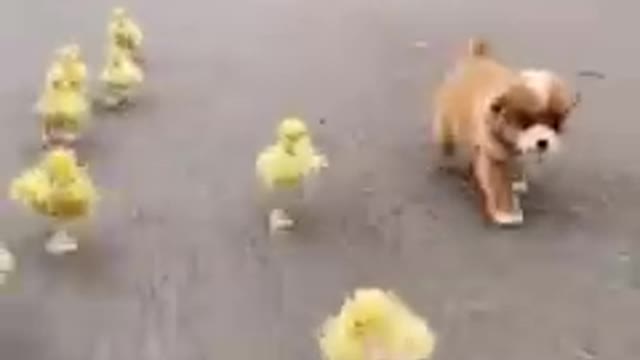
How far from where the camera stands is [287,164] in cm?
146

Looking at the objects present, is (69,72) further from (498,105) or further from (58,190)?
(498,105)

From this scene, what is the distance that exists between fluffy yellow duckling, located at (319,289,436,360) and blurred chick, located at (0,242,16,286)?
0.39 m

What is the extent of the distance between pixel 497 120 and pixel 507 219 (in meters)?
0.11

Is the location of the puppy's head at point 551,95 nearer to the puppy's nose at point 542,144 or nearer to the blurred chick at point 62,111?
the puppy's nose at point 542,144

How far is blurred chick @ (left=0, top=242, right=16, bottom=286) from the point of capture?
1.35 m

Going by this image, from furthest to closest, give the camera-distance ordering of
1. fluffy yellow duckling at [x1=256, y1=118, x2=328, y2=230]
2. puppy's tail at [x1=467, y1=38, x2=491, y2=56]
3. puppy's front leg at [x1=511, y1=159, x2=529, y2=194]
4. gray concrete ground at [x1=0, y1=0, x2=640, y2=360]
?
puppy's tail at [x1=467, y1=38, x2=491, y2=56]
puppy's front leg at [x1=511, y1=159, x2=529, y2=194]
fluffy yellow duckling at [x1=256, y1=118, x2=328, y2=230]
gray concrete ground at [x1=0, y1=0, x2=640, y2=360]

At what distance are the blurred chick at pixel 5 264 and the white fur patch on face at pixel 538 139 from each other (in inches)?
21.5

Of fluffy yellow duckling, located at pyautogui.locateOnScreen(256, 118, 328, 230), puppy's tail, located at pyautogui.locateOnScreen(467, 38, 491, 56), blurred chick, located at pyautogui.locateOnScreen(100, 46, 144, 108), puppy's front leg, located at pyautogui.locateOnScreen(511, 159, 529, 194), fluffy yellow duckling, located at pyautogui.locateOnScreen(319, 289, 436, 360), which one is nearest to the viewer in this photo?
fluffy yellow duckling, located at pyautogui.locateOnScreen(319, 289, 436, 360)

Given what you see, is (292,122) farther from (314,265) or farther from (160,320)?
(160,320)

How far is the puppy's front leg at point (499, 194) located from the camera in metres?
1.51

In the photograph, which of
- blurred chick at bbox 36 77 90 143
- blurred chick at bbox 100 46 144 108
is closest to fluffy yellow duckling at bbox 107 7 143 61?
blurred chick at bbox 100 46 144 108

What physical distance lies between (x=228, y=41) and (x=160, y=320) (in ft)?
3.00

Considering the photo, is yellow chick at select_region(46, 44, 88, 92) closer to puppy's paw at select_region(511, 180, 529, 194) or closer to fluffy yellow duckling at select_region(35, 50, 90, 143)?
fluffy yellow duckling at select_region(35, 50, 90, 143)

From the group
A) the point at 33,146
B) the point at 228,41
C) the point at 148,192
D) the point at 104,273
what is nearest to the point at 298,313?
the point at 104,273
